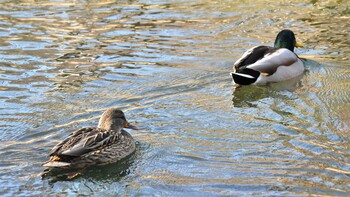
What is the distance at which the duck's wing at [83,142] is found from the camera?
22.5 feet

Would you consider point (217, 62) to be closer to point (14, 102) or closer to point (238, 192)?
point (14, 102)

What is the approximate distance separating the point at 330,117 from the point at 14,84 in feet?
14.7

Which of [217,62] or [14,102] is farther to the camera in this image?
[217,62]

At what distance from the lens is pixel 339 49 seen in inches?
462

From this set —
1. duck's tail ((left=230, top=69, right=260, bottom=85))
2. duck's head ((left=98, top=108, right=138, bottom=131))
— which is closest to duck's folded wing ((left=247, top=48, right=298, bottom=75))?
duck's tail ((left=230, top=69, right=260, bottom=85))

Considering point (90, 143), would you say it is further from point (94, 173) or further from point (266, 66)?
point (266, 66)

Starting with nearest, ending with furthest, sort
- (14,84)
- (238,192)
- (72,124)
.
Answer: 1. (238,192)
2. (72,124)
3. (14,84)

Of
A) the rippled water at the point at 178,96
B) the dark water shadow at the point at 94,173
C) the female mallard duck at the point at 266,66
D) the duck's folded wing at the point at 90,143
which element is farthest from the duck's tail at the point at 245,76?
the dark water shadow at the point at 94,173

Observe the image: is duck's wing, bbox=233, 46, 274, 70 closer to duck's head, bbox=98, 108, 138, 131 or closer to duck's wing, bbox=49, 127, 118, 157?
duck's head, bbox=98, 108, 138, 131

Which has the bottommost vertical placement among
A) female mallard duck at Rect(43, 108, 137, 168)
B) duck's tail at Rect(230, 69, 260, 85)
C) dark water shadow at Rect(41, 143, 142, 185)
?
duck's tail at Rect(230, 69, 260, 85)

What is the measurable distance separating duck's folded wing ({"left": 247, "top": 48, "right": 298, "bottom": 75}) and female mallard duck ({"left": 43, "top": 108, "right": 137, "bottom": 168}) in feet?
10.6

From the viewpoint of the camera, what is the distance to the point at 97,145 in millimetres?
7188

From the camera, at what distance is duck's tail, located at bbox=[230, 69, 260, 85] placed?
1000 cm

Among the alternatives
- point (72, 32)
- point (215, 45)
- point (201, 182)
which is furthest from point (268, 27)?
point (201, 182)
